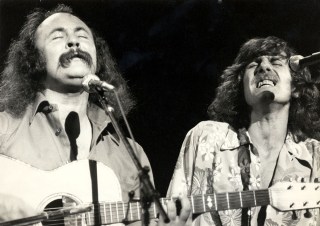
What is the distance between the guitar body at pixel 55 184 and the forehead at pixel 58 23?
585 millimetres


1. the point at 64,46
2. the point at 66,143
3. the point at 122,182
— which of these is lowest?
the point at 122,182

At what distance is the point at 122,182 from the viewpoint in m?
1.99

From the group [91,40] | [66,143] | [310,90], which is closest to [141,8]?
[91,40]

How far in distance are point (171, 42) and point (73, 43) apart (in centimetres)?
46

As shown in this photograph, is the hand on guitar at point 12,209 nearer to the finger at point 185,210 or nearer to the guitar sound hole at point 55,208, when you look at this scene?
the guitar sound hole at point 55,208

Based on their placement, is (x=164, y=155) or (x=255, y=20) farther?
(x=255, y=20)

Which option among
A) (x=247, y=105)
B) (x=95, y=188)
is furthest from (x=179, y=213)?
(x=247, y=105)

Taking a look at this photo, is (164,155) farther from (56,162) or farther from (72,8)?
(72,8)

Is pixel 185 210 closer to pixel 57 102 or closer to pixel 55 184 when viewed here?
pixel 55 184

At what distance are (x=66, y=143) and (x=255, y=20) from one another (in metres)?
1.07

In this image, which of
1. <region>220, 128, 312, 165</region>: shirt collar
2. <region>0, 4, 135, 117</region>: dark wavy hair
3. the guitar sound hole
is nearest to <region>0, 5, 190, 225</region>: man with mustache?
<region>0, 4, 135, 117</region>: dark wavy hair

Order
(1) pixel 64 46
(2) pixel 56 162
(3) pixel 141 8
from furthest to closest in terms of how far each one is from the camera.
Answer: (3) pixel 141 8, (1) pixel 64 46, (2) pixel 56 162

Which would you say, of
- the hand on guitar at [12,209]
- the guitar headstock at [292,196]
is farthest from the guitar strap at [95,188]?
the guitar headstock at [292,196]

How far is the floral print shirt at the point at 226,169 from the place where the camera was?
208cm
